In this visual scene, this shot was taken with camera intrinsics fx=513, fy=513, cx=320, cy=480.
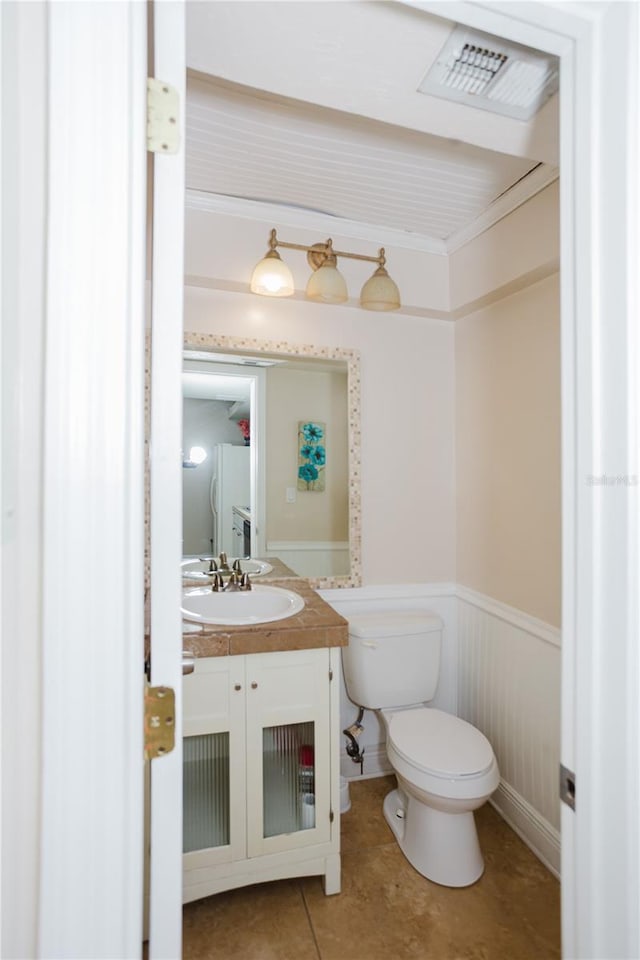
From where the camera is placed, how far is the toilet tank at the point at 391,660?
2064mm

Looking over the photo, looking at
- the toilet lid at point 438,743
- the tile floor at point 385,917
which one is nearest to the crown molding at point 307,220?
the toilet lid at point 438,743

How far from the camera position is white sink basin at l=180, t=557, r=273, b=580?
2051 millimetres

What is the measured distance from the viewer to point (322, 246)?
6.47 feet

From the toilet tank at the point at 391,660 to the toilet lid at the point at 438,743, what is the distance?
0.31 feet

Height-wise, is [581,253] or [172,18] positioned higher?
[172,18]

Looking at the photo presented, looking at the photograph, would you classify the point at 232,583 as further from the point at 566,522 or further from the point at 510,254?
the point at 510,254

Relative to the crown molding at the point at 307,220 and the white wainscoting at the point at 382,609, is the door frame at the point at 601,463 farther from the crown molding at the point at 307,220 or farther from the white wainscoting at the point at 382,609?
the white wainscoting at the point at 382,609

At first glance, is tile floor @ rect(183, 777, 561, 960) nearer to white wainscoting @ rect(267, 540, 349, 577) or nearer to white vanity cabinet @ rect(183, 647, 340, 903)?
white vanity cabinet @ rect(183, 647, 340, 903)

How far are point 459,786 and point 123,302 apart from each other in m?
1.70

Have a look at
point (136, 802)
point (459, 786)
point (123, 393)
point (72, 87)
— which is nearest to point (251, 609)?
point (459, 786)

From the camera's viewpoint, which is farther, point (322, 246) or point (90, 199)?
point (322, 246)

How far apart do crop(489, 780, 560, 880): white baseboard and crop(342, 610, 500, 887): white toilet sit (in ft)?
0.78

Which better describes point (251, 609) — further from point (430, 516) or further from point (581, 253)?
point (581, 253)

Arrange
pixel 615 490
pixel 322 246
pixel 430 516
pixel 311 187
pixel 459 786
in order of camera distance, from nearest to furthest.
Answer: pixel 615 490 → pixel 459 786 → pixel 311 187 → pixel 322 246 → pixel 430 516
